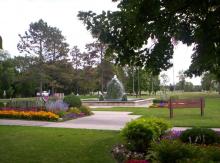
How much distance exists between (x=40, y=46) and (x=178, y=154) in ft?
210

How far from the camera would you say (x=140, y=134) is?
9297mm

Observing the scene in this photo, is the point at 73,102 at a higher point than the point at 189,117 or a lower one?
higher

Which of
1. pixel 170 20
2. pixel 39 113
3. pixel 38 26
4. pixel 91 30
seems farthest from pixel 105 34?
pixel 38 26

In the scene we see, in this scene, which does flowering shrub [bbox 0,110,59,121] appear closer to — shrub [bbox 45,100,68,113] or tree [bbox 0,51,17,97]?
shrub [bbox 45,100,68,113]

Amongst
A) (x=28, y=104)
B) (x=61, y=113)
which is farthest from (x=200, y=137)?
(x=28, y=104)

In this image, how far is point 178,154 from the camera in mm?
6797

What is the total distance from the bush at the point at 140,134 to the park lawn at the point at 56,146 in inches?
23.9

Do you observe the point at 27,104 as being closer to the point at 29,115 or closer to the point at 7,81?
the point at 29,115

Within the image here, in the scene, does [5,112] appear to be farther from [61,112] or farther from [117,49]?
[117,49]

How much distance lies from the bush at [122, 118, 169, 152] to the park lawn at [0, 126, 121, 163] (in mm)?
608

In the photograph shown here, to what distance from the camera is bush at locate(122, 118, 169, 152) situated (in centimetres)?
930

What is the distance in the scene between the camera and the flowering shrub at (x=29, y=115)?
18.3 m

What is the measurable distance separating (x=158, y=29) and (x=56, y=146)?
18.6 feet

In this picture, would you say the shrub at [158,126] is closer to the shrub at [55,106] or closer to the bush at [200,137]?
the bush at [200,137]
